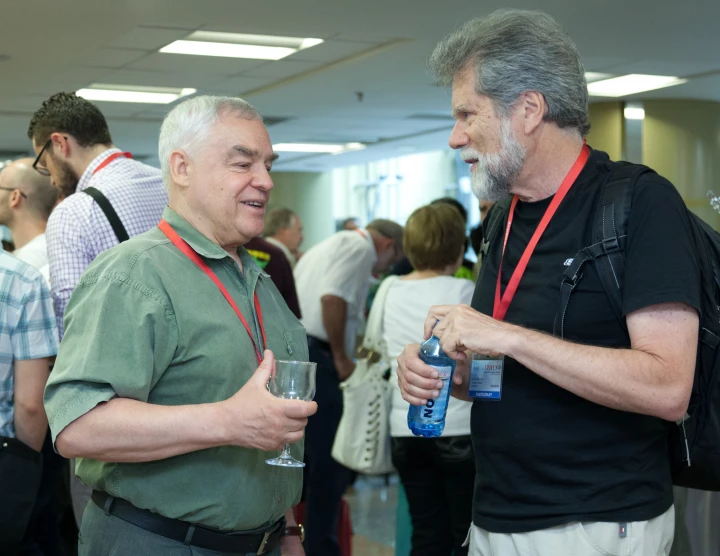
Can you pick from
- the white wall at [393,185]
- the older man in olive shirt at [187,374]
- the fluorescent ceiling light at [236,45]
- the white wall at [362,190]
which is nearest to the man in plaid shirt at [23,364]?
the older man in olive shirt at [187,374]

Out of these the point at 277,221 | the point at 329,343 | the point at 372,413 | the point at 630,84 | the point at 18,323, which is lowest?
the point at 372,413

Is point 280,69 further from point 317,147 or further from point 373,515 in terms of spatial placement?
point 317,147

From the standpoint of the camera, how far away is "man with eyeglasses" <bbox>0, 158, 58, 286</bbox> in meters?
3.75

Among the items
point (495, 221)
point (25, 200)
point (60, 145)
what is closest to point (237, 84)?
point (25, 200)

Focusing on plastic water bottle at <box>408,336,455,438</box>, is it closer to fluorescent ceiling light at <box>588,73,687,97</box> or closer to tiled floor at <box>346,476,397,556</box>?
tiled floor at <box>346,476,397,556</box>

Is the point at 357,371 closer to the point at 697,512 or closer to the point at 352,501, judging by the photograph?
the point at 697,512

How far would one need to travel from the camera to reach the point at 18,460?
251 cm

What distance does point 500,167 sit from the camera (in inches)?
72.2

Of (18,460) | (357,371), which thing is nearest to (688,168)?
(357,371)

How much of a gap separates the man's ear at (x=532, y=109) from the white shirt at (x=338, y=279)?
298cm

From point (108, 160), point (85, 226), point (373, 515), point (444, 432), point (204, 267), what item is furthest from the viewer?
point (373, 515)

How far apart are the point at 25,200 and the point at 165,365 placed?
2449 mm

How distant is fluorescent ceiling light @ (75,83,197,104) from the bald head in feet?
15.3

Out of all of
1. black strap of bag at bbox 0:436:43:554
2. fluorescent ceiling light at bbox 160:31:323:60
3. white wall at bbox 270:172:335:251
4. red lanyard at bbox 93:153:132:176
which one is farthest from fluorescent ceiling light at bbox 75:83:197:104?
white wall at bbox 270:172:335:251
